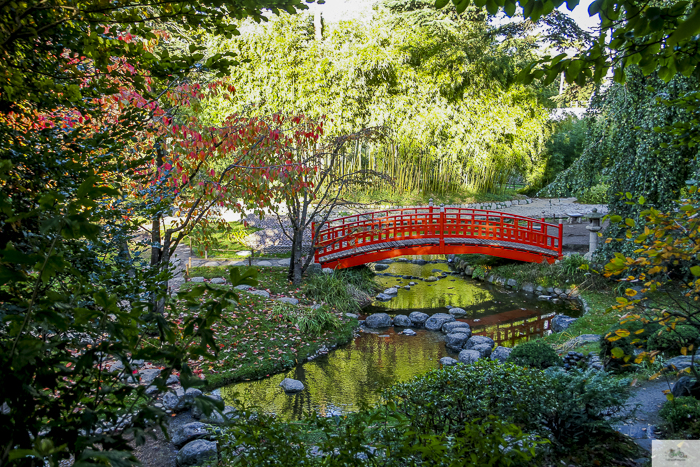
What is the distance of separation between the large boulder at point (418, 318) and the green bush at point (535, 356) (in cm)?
288

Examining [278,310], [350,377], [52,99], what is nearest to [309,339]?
[278,310]

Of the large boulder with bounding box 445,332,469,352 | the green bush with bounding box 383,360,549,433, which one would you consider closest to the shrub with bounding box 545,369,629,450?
the green bush with bounding box 383,360,549,433

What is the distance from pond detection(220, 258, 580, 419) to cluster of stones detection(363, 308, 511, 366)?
16 centimetres

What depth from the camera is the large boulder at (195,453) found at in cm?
380

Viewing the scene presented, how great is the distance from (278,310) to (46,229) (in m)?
6.41

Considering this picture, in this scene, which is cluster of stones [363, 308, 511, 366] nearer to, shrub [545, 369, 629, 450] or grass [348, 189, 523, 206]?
shrub [545, 369, 629, 450]

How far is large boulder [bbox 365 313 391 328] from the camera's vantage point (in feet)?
26.5

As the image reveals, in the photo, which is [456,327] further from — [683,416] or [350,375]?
[683,416]

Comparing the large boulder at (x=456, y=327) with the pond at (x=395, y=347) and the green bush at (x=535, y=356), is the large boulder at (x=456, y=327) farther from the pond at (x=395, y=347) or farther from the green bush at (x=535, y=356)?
the green bush at (x=535, y=356)

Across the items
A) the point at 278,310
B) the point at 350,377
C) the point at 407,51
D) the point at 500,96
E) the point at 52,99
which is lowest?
the point at 350,377

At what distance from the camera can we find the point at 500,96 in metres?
18.0

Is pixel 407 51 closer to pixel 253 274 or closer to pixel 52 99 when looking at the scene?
pixel 52 99

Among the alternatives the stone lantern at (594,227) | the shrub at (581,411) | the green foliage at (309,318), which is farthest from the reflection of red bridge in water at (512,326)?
the shrub at (581,411)

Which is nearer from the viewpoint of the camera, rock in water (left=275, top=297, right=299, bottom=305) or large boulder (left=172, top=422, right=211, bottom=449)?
large boulder (left=172, top=422, right=211, bottom=449)
